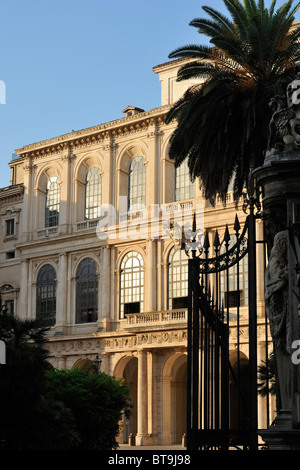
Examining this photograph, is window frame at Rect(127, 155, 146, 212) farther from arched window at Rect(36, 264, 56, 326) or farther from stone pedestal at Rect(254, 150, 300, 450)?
stone pedestal at Rect(254, 150, 300, 450)

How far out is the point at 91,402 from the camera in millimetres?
29328

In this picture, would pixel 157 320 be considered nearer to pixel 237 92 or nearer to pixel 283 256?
pixel 237 92

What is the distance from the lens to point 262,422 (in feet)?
114

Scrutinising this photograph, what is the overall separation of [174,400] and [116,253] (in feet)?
28.6

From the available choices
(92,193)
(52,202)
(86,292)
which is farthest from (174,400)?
(52,202)

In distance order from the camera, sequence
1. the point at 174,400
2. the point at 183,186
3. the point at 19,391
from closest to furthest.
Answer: the point at 19,391 < the point at 174,400 < the point at 183,186

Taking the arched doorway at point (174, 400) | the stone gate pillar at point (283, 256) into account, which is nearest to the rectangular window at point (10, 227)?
the arched doorway at point (174, 400)

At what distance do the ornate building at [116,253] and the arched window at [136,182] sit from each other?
0.06m

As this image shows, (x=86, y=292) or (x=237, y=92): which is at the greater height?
(x=237, y=92)

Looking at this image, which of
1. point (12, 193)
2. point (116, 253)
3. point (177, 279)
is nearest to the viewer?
point (177, 279)

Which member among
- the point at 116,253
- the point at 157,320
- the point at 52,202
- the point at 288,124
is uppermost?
the point at 52,202

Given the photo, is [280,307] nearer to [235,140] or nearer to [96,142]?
[235,140]

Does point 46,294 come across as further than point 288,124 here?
Yes
